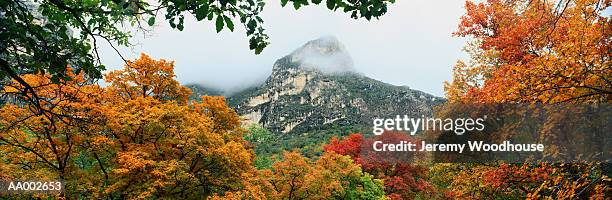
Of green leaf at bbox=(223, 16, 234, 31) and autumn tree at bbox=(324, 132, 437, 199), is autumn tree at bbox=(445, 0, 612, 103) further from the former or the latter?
autumn tree at bbox=(324, 132, 437, 199)

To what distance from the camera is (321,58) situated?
11656 centimetres

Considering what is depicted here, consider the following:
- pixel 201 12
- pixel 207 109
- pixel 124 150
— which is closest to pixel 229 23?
pixel 201 12

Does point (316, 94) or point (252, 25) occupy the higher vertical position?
point (316, 94)

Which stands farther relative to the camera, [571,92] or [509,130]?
[509,130]

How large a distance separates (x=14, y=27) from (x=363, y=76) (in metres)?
79.3

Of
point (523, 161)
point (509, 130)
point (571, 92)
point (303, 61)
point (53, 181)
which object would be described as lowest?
point (53, 181)

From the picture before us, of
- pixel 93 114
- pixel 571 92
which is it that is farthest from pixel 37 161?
pixel 571 92

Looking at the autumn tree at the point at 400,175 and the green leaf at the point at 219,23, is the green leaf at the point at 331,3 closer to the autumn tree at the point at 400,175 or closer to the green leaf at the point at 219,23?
the green leaf at the point at 219,23

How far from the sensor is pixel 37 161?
11.2 meters

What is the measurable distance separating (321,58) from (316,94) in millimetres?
29708

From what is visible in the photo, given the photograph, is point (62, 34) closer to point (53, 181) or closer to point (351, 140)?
point (53, 181)

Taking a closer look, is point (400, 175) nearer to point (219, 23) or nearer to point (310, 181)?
point (310, 181)

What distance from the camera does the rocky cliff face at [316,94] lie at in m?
65.9

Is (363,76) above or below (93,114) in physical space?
above
